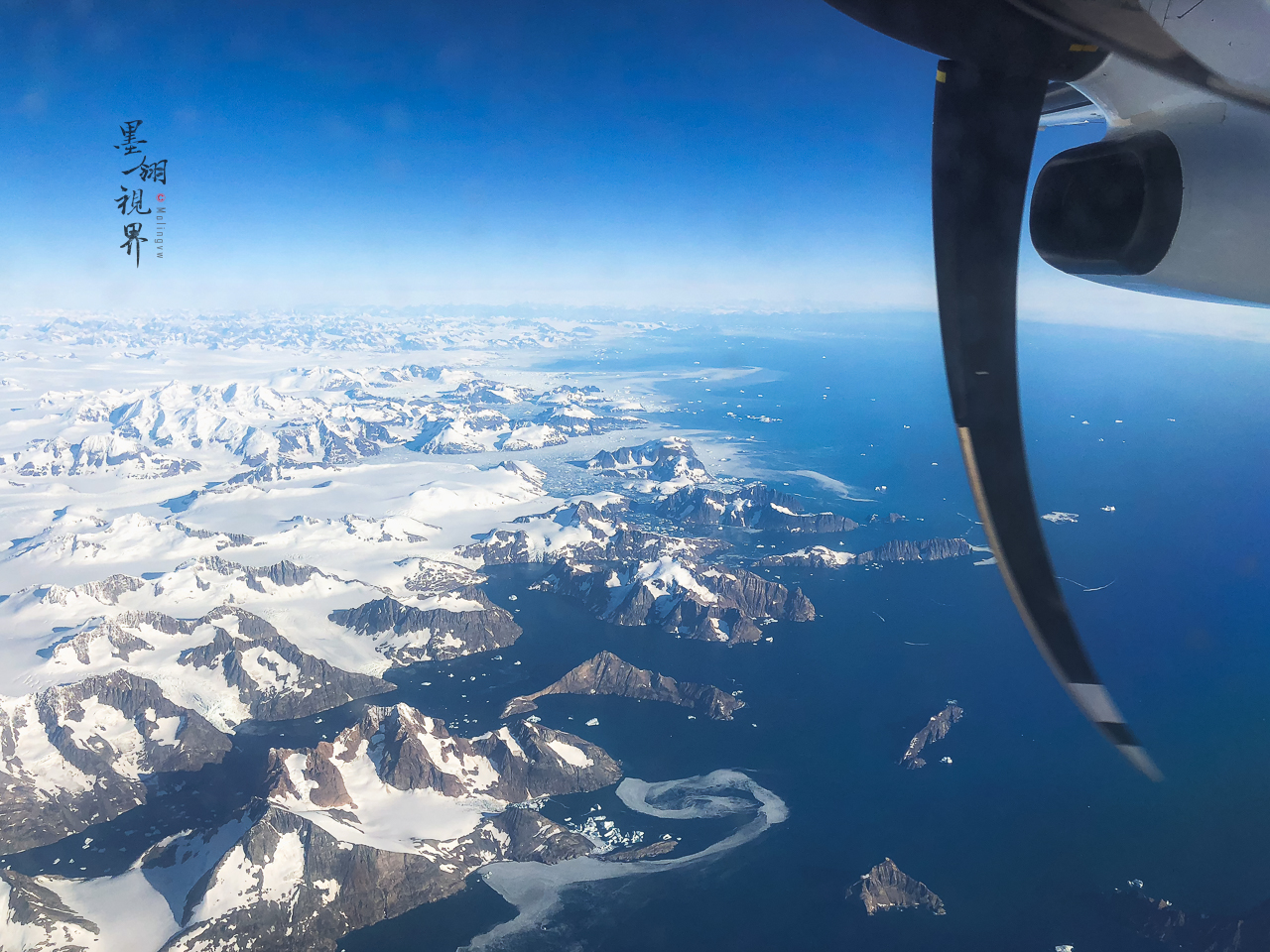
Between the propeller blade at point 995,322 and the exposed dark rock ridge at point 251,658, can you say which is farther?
the exposed dark rock ridge at point 251,658

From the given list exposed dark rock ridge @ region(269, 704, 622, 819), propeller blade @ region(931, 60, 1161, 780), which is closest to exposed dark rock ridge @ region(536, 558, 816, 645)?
exposed dark rock ridge @ region(269, 704, 622, 819)

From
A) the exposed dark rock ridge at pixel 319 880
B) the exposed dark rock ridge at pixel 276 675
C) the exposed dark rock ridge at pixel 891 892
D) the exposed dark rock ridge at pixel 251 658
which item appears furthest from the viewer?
the exposed dark rock ridge at pixel 251 658

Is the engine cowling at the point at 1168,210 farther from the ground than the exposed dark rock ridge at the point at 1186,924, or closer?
farther from the ground

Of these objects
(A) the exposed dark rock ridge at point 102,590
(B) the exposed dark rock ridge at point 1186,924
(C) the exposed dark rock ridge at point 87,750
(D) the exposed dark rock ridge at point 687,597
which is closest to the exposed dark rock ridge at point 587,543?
(D) the exposed dark rock ridge at point 687,597

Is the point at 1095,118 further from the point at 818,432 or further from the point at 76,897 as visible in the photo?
the point at 818,432

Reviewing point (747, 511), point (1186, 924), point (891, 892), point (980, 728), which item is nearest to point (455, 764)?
point (891, 892)

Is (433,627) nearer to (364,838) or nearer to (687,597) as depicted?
(364,838)

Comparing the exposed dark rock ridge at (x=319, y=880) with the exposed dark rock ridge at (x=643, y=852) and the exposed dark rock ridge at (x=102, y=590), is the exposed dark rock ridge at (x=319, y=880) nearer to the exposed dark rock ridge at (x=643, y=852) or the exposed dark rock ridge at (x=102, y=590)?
the exposed dark rock ridge at (x=643, y=852)

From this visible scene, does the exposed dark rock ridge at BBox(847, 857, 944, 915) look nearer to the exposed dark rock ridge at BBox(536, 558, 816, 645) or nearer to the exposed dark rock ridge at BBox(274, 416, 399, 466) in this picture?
the exposed dark rock ridge at BBox(536, 558, 816, 645)
